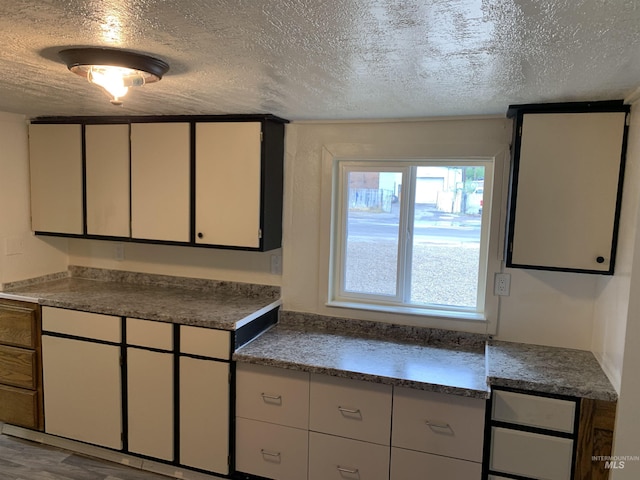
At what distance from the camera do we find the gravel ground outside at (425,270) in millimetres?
2736

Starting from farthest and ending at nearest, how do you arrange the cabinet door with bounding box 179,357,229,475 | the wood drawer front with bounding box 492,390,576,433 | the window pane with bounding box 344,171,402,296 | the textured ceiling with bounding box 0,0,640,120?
1. the window pane with bounding box 344,171,402,296
2. the cabinet door with bounding box 179,357,229,475
3. the wood drawer front with bounding box 492,390,576,433
4. the textured ceiling with bounding box 0,0,640,120

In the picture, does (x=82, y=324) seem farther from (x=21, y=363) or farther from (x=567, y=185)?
(x=567, y=185)

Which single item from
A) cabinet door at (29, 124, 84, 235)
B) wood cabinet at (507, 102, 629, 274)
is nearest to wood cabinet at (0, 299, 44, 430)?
cabinet door at (29, 124, 84, 235)

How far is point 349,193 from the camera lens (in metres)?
2.90

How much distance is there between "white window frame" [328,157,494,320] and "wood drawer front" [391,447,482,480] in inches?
30.9

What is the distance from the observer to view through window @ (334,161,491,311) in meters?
2.71

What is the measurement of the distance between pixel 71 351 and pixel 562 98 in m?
3.00

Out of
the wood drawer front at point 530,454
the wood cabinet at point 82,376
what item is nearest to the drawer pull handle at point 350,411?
the wood drawer front at point 530,454

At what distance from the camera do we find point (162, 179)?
2910 millimetres

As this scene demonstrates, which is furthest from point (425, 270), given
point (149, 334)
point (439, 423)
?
point (149, 334)

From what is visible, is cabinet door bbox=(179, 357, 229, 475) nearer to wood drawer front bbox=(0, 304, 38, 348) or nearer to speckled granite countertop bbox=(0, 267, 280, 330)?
speckled granite countertop bbox=(0, 267, 280, 330)

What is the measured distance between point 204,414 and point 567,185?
2.23 metres

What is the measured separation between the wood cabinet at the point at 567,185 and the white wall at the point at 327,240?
1.00 feet

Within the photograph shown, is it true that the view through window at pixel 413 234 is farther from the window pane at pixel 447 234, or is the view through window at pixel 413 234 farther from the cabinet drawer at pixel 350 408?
the cabinet drawer at pixel 350 408
